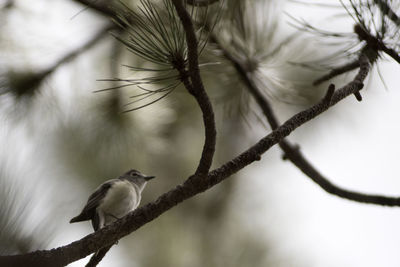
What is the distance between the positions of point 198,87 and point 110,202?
83cm

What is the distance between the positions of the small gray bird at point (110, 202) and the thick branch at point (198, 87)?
61 centimetres

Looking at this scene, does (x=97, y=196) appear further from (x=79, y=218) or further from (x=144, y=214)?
(x=144, y=214)

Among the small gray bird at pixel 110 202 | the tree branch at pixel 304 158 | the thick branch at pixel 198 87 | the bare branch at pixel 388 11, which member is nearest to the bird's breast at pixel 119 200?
the small gray bird at pixel 110 202

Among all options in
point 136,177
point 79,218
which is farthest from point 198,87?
point 136,177

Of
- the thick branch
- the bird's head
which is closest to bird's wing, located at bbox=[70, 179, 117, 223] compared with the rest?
the bird's head

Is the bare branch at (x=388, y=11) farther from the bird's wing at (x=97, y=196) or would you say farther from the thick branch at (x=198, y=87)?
the bird's wing at (x=97, y=196)

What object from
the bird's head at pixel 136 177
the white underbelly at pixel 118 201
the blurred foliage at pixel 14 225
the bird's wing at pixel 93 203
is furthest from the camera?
the bird's head at pixel 136 177

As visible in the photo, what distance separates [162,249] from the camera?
7.55 ft

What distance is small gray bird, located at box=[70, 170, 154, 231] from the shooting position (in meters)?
1.73

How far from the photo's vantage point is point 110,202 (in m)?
1.82

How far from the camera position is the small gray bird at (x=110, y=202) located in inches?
68.0

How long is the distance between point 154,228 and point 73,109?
68 cm

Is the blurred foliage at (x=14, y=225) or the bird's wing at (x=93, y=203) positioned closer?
the blurred foliage at (x=14, y=225)

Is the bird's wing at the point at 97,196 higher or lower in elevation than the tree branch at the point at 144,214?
lower
